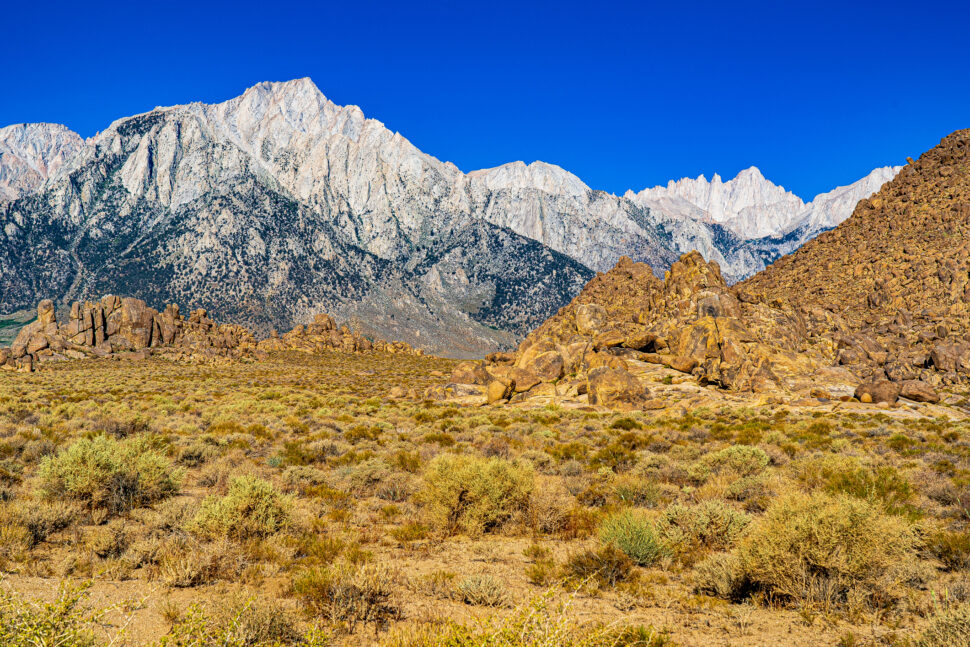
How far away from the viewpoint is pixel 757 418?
26.5 m

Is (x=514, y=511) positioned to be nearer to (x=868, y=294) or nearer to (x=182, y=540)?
(x=182, y=540)

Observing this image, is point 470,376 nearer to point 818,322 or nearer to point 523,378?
point 523,378

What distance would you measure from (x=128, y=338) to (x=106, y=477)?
89.0 m

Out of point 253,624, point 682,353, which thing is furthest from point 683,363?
point 253,624

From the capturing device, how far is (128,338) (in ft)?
271

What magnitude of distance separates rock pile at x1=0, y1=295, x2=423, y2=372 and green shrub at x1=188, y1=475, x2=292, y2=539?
73.5m

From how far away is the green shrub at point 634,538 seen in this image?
28.7 ft

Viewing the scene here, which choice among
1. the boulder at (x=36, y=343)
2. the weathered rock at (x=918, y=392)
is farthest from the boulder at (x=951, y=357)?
the boulder at (x=36, y=343)

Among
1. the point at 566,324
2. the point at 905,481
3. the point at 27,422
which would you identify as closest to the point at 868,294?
the point at 566,324

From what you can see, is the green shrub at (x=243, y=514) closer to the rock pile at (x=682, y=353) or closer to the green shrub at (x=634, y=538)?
the green shrub at (x=634, y=538)

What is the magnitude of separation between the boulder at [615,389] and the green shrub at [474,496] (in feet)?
71.2

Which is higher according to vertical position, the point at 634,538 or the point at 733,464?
the point at 634,538

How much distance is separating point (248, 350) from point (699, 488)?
282 ft

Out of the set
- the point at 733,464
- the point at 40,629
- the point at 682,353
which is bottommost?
the point at 733,464
